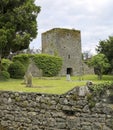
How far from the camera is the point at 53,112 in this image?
10203 millimetres

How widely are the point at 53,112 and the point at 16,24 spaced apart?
681 inches

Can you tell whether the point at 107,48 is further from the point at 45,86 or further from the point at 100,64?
the point at 45,86

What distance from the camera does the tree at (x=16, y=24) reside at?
2569 centimetres

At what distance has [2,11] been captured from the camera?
26.9m

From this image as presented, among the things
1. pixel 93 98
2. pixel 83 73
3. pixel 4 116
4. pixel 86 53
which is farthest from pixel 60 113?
pixel 86 53

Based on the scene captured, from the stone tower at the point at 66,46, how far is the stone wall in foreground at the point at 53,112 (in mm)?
33631

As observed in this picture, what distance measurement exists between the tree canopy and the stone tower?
1756cm

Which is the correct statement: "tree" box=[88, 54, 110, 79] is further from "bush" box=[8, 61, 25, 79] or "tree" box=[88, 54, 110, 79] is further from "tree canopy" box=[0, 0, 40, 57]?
"tree canopy" box=[0, 0, 40, 57]

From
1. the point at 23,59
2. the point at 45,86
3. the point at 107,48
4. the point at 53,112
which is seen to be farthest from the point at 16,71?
the point at 53,112

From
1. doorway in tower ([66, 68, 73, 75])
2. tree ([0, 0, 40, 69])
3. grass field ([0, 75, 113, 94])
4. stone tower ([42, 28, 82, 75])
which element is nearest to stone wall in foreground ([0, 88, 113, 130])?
grass field ([0, 75, 113, 94])

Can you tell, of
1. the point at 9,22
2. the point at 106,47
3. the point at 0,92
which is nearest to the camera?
the point at 0,92

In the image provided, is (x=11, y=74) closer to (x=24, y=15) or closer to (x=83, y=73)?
(x=24, y=15)

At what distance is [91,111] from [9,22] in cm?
1792

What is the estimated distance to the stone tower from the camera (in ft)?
149
